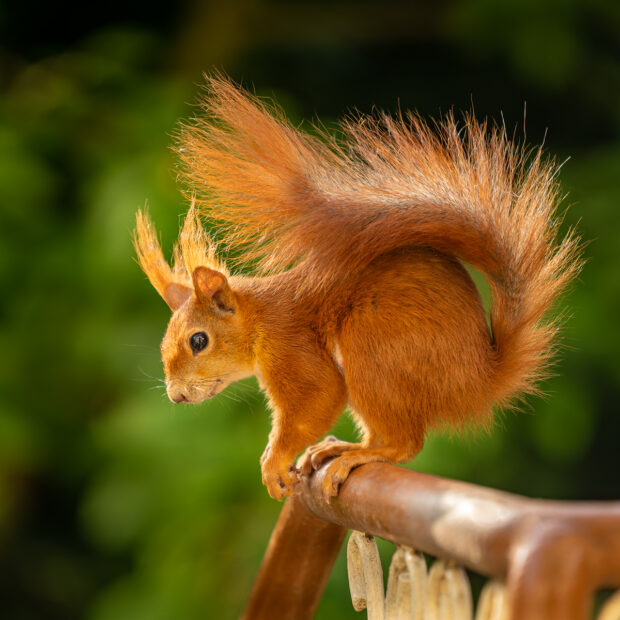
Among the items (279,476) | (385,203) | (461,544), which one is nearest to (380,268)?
(385,203)

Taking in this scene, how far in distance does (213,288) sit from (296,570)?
0.22 m

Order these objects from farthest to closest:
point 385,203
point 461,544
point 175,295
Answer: point 175,295
point 385,203
point 461,544

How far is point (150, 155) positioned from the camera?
158 centimetres

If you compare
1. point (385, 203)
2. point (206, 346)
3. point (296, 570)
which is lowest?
point (296, 570)

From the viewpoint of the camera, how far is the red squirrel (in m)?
0.61

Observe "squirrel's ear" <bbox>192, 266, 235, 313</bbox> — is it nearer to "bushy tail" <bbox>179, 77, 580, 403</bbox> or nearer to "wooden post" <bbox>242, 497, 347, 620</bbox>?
"bushy tail" <bbox>179, 77, 580, 403</bbox>

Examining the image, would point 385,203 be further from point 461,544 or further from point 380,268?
point 461,544

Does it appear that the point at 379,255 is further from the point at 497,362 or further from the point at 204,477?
the point at 204,477

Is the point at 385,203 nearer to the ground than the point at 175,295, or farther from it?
farther from it

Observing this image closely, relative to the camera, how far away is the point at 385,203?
61 cm

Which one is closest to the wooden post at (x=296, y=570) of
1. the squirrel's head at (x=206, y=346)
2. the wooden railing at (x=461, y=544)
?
the wooden railing at (x=461, y=544)

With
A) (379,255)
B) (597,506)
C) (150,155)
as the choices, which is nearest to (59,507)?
(150,155)

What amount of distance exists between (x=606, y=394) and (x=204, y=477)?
0.88 m

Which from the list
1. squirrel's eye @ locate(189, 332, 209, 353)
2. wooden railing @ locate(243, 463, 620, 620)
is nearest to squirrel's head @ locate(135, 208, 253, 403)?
squirrel's eye @ locate(189, 332, 209, 353)
